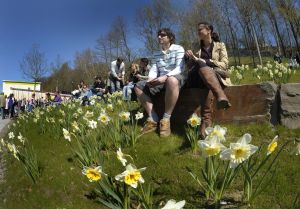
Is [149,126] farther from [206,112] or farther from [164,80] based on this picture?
[206,112]

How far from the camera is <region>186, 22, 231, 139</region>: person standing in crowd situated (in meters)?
4.21

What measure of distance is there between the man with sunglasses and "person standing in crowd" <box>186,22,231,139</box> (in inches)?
10.3

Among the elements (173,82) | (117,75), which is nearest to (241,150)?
(173,82)

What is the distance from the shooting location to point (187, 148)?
4137 millimetres

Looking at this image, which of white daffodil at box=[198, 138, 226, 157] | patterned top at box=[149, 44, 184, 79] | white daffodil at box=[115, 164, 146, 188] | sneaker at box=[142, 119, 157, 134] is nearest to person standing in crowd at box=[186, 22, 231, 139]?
patterned top at box=[149, 44, 184, 79]

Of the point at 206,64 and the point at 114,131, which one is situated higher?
the point at 206,64

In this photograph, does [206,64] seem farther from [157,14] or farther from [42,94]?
[42,94]

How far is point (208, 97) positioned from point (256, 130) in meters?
0.70

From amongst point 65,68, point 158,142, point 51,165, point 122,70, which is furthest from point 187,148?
point 65,68

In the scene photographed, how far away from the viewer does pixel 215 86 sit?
165 inches

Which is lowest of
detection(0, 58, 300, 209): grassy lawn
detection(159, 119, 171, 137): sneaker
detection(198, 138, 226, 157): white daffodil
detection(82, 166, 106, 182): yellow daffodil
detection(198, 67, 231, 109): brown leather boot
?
A: detection(0, 58, 300, 209): grassy lawn

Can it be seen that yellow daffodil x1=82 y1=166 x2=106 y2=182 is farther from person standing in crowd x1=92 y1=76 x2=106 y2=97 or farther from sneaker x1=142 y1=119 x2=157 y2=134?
person standing in crowd x1=92 y1=76 x2=106 y2=97

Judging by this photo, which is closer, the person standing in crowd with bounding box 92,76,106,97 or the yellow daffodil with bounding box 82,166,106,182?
the yellow daffodil with bounding box 82,166,106,182

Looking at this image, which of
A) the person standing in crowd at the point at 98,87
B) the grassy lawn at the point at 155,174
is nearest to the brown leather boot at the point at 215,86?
the grassy lawn at the point at 155,174
